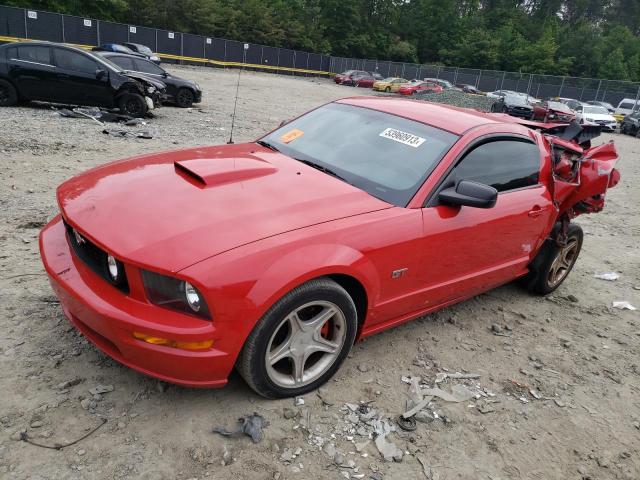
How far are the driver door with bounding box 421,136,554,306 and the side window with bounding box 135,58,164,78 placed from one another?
12.1 m

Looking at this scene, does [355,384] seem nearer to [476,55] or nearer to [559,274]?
[559,274]

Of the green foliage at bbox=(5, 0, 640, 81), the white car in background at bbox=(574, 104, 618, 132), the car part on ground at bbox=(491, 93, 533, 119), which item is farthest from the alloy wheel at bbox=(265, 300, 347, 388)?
the green foliage at bbox=(5, 0, 640, 81)

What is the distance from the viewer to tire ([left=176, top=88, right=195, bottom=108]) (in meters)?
13.9

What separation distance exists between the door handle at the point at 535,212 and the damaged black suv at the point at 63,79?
A: 9.70 meters

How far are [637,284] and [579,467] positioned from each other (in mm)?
3373

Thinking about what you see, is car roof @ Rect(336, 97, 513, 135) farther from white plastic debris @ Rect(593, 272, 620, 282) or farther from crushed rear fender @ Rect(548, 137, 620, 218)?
white plastic debris @ Rect(593, 272, 620, 282)

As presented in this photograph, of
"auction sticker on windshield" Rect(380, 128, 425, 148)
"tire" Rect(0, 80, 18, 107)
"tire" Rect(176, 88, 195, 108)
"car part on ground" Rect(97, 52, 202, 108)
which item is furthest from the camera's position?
"tire" Rect(176, 88, 195, 108)

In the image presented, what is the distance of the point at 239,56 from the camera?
46.2 metres

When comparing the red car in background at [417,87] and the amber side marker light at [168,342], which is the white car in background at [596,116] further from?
the amber side marker light at [168,342]

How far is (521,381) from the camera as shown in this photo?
3.30 m

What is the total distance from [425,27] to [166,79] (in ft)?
235

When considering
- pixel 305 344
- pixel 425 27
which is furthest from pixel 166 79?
pixel 425 27

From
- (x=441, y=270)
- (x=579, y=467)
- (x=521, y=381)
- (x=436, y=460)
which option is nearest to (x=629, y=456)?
(x=579, y=467)

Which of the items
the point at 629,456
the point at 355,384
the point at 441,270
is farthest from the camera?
the point at 441,270
